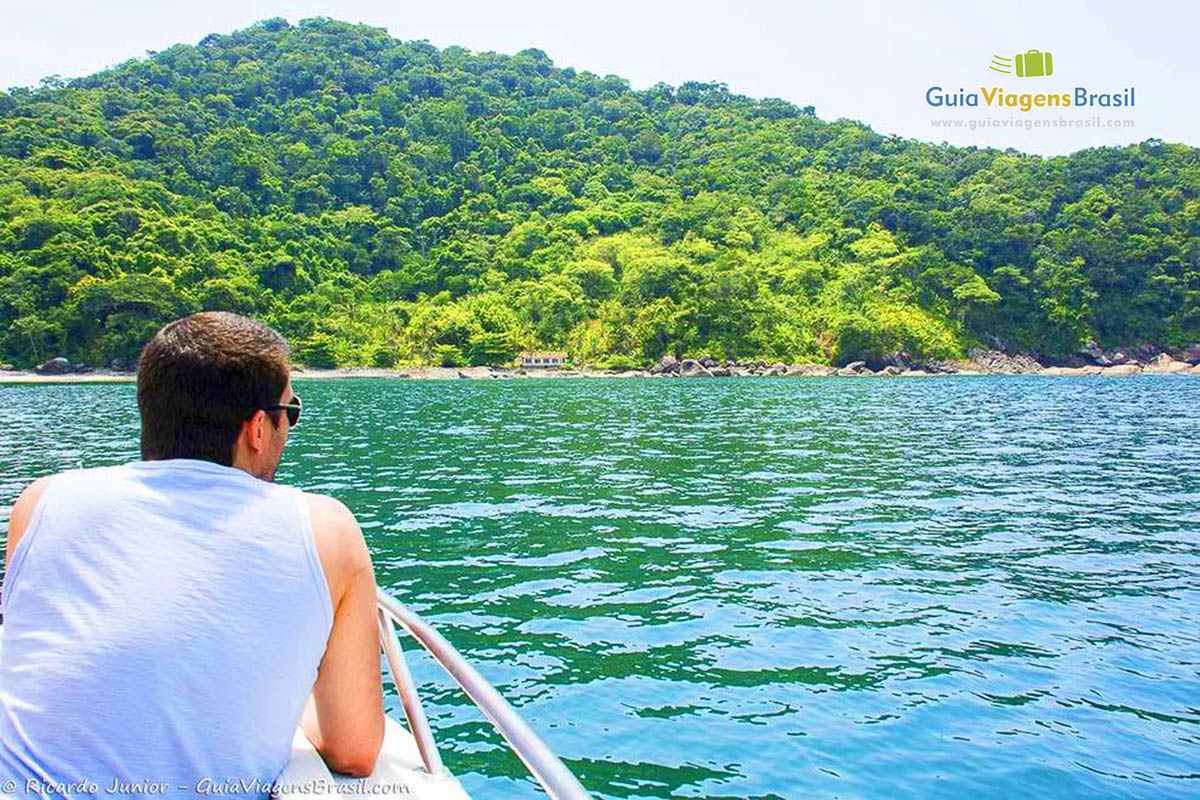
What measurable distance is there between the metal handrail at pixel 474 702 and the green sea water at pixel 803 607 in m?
2.96

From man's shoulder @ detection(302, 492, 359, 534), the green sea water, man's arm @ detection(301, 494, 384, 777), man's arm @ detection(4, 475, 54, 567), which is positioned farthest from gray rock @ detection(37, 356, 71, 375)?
man's shoulder @ detection(302, 492, 359, 534)

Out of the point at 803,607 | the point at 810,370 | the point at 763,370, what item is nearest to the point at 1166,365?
the point at 810,370

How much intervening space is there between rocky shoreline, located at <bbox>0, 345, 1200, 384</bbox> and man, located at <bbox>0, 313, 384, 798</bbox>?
88.0 meters

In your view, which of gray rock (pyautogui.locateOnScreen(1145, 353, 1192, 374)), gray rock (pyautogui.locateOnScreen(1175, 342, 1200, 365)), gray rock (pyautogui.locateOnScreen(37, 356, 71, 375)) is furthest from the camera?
gray rock (pyautogui.locateOnScreen(1175, 342, 1200, 365))

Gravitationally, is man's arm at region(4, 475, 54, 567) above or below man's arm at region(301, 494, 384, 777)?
above

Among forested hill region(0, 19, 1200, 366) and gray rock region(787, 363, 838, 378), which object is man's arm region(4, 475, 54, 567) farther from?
gray rock region(787, 363, 838, 378)

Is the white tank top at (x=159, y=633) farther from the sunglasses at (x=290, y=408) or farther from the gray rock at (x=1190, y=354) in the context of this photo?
the gray rock at (x=1190, y=354)

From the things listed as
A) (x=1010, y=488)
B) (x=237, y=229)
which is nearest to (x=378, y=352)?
(x=237, y=229)

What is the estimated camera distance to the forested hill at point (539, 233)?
97125 millimetres

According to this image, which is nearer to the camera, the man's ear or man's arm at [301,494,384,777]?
A: man's arm at [301,494,384,777]

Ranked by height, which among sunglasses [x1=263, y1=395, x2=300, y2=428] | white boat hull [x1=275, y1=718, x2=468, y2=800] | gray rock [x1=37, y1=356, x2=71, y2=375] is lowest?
white boat hull [x1=275, y1=718, x2=468, y2=800]

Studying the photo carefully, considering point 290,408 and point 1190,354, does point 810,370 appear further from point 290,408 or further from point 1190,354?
point 290,408

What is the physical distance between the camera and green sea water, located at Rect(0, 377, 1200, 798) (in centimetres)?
630

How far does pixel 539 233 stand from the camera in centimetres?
12694
